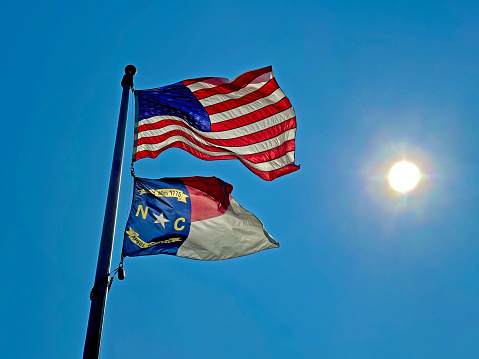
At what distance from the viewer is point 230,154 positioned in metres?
11.7

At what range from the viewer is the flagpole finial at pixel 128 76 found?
10.1m

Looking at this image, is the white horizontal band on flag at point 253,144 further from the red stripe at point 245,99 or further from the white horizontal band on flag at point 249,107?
the red stripe at point 245,99

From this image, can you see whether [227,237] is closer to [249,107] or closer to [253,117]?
[253,117]

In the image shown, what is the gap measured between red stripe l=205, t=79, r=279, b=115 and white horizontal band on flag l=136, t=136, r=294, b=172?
1.06 metres

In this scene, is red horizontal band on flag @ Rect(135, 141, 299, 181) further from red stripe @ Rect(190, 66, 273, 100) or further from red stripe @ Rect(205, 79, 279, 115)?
red stripe @ Rect(190, 66, 273, 100)

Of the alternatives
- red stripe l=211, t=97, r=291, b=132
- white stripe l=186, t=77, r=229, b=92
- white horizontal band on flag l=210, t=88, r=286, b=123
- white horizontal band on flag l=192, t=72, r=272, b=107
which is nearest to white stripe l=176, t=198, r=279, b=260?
red stripe l=211, t=97, r=291, b=132

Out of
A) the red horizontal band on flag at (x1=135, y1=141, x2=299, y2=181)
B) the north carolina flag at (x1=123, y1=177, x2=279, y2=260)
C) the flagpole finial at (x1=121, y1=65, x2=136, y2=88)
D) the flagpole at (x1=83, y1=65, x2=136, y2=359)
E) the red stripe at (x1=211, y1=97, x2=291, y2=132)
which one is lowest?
the flagpole at (x1=83, y1=65, x2=136, y2=359)

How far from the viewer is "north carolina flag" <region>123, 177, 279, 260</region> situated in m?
8.98

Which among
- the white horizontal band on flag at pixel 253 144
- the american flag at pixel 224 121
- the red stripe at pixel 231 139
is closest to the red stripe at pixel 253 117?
the american flag at pixel 224 121

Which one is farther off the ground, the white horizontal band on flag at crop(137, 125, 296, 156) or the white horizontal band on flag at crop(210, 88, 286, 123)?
the white horizontal band on flag at crop(210, 88, 286, 123)

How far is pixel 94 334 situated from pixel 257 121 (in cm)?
758

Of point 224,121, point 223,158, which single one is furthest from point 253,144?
point 223,158

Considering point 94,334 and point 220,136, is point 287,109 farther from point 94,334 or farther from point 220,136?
point 94,334

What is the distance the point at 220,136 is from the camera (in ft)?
39.1
